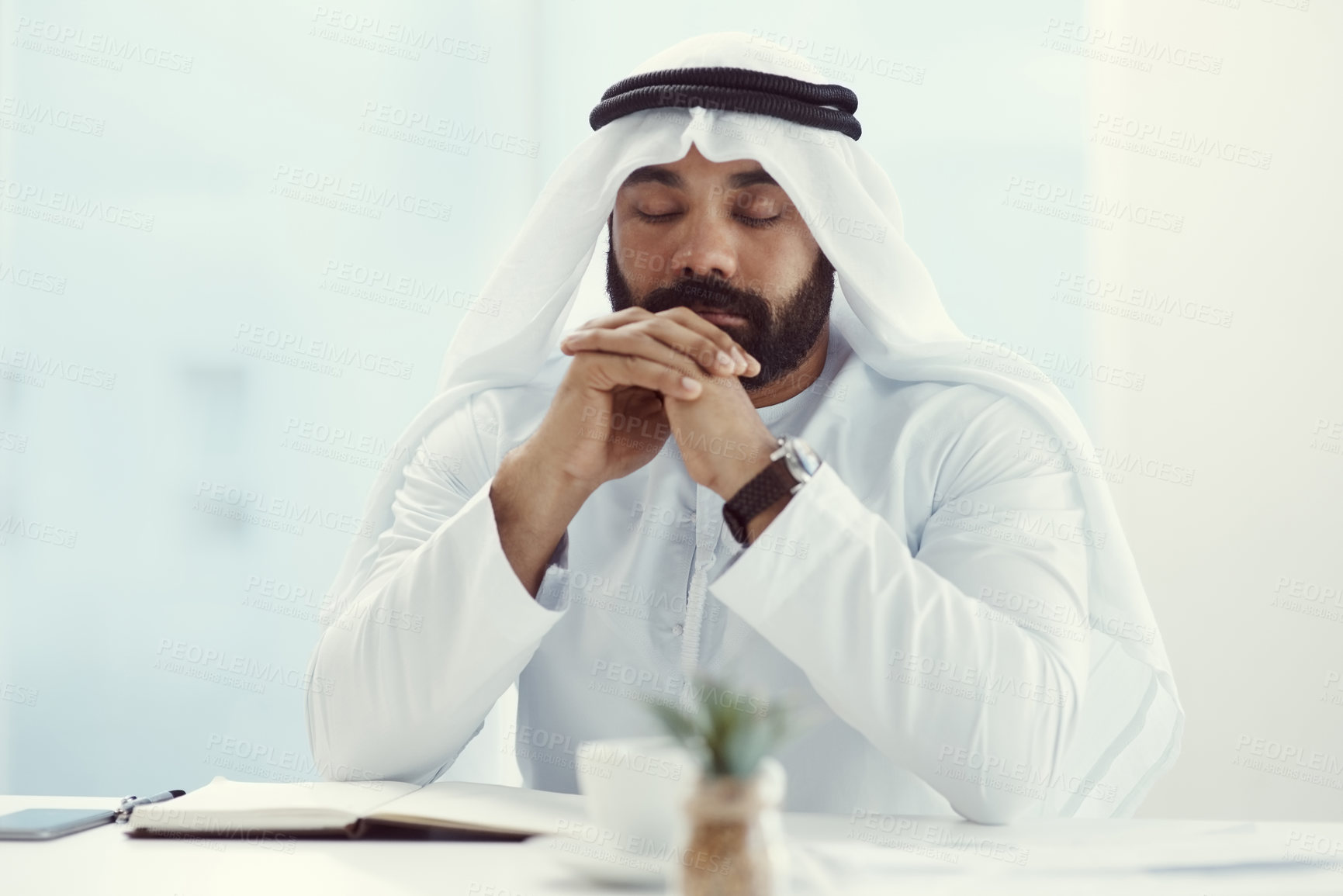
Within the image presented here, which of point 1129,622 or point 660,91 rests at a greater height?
point 660,91

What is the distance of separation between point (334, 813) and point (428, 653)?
37 centimetres

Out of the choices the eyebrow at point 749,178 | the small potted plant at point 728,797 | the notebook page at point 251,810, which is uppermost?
the eyebrow at point 749,178

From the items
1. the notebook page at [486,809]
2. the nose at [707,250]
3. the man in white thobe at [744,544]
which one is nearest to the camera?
the notebook page at [486,809]

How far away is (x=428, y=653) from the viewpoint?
1542 millimetres

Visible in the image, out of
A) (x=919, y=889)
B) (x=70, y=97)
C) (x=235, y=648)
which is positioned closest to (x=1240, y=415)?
(x=919, y=889)

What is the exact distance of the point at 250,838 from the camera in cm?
118

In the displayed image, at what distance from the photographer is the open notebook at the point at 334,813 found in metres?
1.17

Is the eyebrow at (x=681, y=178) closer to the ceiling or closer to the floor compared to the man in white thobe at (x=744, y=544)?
closer to the ceiling

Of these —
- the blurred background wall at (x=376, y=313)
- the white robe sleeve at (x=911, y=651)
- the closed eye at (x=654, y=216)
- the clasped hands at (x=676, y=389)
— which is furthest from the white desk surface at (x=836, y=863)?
the blurred background wall at (x=376, y=313)

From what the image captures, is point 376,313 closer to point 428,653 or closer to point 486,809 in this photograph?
point 428,653

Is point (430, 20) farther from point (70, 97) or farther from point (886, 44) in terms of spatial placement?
point (886, 44)

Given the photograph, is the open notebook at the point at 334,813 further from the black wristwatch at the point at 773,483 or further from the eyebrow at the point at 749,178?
the eyebrow at the point at 749,178

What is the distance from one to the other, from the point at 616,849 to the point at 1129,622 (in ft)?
3.10

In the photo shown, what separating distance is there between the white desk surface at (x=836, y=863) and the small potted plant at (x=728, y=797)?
23 cm
